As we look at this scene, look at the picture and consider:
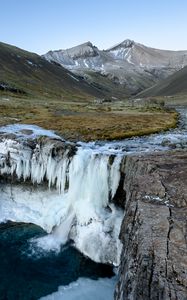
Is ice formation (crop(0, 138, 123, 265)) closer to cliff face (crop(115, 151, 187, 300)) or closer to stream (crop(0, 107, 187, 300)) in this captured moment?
stream (crop(0, 107, 187, 300))

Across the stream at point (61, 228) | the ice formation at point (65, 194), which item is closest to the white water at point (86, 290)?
the stream at point (61, 228)

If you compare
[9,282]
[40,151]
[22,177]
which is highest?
[40,151]

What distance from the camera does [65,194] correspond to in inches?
1233

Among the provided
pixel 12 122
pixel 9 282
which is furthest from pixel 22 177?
pixel 12 122

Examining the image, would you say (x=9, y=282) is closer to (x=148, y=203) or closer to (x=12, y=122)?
(x=148, y=203)

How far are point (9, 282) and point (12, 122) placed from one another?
1141 inches

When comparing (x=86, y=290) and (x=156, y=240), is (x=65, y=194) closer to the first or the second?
(x=86, y=290)

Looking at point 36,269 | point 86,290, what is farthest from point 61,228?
point 86,290

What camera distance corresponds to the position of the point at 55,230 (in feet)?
97.1

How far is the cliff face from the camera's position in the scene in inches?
449

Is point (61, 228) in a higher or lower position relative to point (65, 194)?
lower

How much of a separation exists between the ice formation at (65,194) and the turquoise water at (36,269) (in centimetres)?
99

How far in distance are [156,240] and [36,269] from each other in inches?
527

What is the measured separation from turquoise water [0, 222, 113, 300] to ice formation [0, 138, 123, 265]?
988mm
